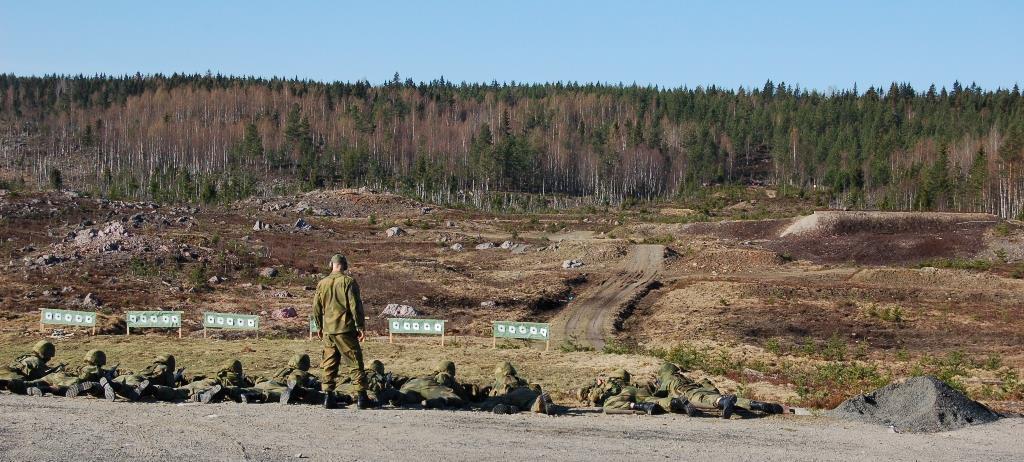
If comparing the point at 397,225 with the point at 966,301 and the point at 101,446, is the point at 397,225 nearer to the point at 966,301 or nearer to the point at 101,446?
the point at 966,301

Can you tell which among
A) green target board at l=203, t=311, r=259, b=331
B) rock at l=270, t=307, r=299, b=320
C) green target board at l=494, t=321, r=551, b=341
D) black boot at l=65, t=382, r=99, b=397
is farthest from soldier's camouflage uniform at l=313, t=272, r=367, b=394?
rock at l=270, t=307, r=299, b=320

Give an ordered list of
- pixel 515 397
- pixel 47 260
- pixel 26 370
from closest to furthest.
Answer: pixel 515 397
pixel 26 370
pixel 47 260

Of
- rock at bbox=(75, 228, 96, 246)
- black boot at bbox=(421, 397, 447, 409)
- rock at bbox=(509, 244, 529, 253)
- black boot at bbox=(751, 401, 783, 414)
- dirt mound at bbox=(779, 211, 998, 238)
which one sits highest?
dirt mound at bbox=(779, 211, 998, 238)

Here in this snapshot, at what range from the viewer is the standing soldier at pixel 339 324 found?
12742 millimetres

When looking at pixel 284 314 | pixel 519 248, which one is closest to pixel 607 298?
pixel 284 314

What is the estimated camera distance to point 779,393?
62.6 feet

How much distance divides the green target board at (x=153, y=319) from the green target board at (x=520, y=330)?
9.49 meters

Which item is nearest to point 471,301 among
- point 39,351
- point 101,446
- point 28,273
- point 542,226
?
point 28,273

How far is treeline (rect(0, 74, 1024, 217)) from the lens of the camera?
118 m

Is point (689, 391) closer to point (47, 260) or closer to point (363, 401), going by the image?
point (363, 401)

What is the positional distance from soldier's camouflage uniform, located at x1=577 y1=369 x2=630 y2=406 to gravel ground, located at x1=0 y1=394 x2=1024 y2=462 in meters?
1.27

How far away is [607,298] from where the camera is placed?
44031 mm

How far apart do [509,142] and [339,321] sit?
387 feet

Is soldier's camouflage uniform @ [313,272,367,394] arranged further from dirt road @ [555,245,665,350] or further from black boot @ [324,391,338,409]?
dirt road @ [555,245,665,350]
